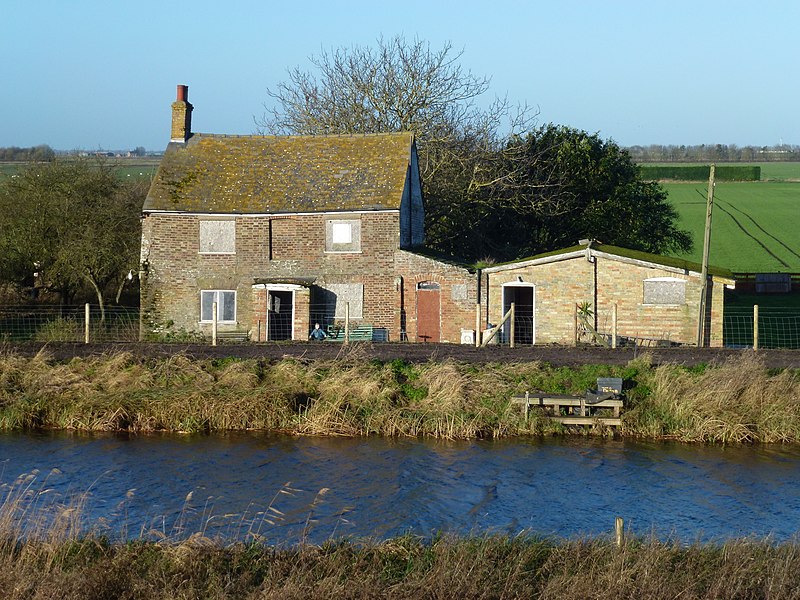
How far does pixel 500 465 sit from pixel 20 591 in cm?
1065

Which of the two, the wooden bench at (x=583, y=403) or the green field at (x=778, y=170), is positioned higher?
the green field at (x=778, y=170)

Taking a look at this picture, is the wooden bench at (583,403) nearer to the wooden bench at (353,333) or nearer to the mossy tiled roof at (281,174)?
the wooden bench at (353,333)

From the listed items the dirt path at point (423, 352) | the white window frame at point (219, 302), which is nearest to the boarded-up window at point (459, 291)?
the dirt path at point (423, 352)

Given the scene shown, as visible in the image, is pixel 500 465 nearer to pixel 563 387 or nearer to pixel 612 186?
pixel 563 387

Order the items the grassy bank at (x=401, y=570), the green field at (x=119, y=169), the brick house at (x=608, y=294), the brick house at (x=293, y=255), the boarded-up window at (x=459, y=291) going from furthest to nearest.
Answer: the green field at (x=119, y=169) → the brick house at (x=293, y=255) → the boarded-up window at (x=459, y=291) → the brick house at (x=608, y=294) → the grassy bank at (x=401, y=570)

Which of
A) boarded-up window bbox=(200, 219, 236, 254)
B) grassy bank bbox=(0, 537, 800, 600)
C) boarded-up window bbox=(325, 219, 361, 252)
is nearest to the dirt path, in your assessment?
boarded-up window bbox=(325, 219, 361, 252)

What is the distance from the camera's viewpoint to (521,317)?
32.9 meters

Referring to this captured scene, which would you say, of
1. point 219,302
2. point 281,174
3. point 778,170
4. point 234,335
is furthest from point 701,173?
point 234,335

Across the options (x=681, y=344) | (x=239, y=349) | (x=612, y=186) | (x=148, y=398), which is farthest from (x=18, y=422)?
(x=612, y=186)

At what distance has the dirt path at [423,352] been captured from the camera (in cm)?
2542

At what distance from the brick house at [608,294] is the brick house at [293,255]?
1.87m

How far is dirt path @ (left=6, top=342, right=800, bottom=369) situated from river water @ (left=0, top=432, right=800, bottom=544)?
4.10m

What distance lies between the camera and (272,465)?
19.5m

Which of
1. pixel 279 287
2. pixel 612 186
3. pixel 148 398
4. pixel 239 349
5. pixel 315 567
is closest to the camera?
pixel 315 567
